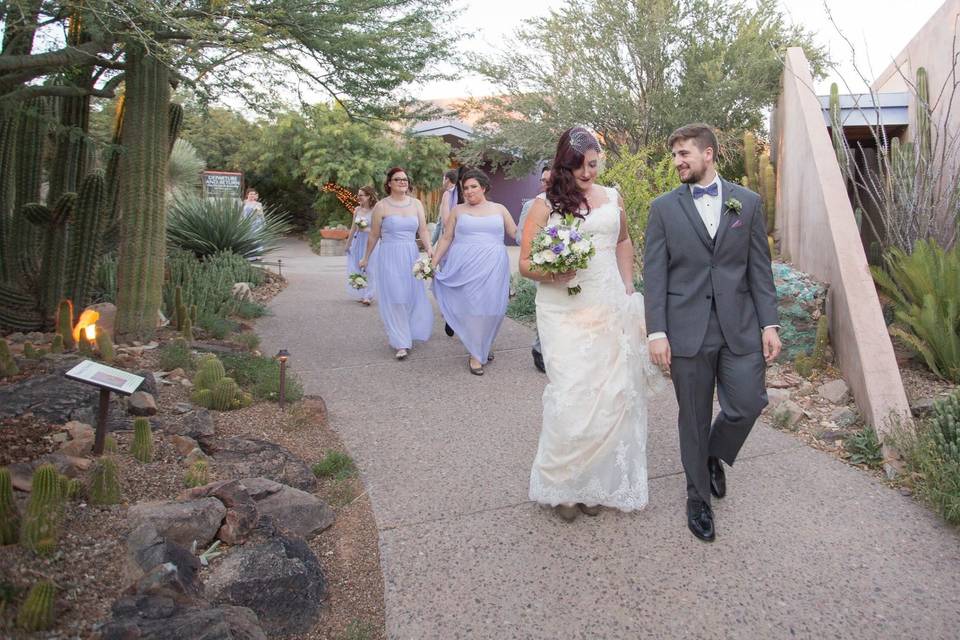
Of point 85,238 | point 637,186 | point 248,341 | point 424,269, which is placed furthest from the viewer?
point 637,186

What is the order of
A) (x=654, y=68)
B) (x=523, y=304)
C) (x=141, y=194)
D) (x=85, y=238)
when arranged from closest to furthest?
(x=141, y=194) → (x=85, y=238) → (x=523, y=304) → (x=654, y=68)

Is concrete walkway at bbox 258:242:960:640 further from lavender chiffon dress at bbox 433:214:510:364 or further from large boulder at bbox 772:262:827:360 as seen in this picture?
lavender chiffon dress at bbox 433:214:510:364

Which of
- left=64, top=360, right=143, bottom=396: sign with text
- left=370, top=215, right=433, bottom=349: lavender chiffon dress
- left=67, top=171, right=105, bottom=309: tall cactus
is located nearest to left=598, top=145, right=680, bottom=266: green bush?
left=370, top=215, right=433, bottom=349: lavender chiffon dress

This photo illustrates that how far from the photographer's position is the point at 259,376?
623cm

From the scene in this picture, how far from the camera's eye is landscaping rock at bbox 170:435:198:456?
4.30 metres

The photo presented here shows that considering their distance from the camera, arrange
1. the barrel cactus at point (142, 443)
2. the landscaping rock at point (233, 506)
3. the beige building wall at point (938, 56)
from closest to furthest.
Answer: the landscaping rock at point (233, 506)
the barrel cactus at point (142, 443)
the beige building wall at point (938, 56)

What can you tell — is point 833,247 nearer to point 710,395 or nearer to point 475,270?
point 710,395

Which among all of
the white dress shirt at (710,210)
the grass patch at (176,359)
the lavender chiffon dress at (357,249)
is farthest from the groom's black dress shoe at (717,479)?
the lavender chiffon dress at (357,249)

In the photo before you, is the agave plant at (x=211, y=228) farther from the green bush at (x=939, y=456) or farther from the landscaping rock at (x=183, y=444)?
the green bush at (x=939, y=456)

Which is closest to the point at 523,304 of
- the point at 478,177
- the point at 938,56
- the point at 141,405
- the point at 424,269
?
the point at 424,269

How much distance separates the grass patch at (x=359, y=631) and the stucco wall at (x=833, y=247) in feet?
11.8

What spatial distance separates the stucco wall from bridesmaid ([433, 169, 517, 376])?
→ 2.87 metres

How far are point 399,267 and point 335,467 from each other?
155 inches

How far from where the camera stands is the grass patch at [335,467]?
4430mm
